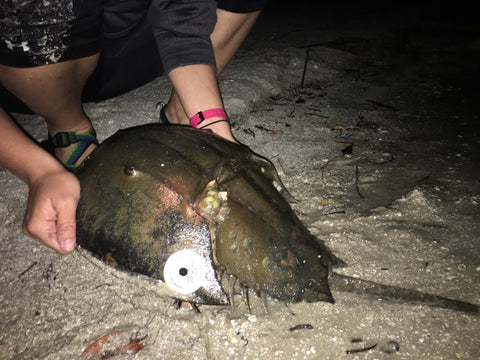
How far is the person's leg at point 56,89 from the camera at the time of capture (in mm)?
1515

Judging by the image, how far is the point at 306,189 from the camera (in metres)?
1.94

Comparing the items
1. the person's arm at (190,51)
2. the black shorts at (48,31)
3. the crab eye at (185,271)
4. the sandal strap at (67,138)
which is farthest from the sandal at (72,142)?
the crab eye at (185,271)

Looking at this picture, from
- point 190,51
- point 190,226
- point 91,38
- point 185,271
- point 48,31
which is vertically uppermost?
point 48,31

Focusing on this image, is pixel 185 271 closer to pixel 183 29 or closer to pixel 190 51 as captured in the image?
pixel 190 51

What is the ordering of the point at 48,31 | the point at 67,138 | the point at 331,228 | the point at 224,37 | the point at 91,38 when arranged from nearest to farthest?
the point at 48,31 < the point at 91,38 < the point at 331,228 < the point at 67,138 < the point at 224,37

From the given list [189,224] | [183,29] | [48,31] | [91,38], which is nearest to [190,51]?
[183,29]

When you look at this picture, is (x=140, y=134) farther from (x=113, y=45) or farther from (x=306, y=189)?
(x=306, y=189)

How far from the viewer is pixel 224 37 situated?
→ 2.16 metres

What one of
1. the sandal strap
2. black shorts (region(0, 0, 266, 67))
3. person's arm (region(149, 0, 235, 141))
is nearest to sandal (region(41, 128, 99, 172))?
the sandal strap

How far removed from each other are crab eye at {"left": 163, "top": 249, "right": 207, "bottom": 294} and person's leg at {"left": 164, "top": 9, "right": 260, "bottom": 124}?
1.18m

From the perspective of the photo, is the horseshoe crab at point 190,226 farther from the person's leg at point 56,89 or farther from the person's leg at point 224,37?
the person's leg at point 224,37

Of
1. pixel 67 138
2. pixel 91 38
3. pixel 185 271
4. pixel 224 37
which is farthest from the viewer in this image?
pixel 224 37

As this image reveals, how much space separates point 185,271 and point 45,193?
60 centimetres

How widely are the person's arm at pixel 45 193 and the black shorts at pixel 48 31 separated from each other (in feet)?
1.00
